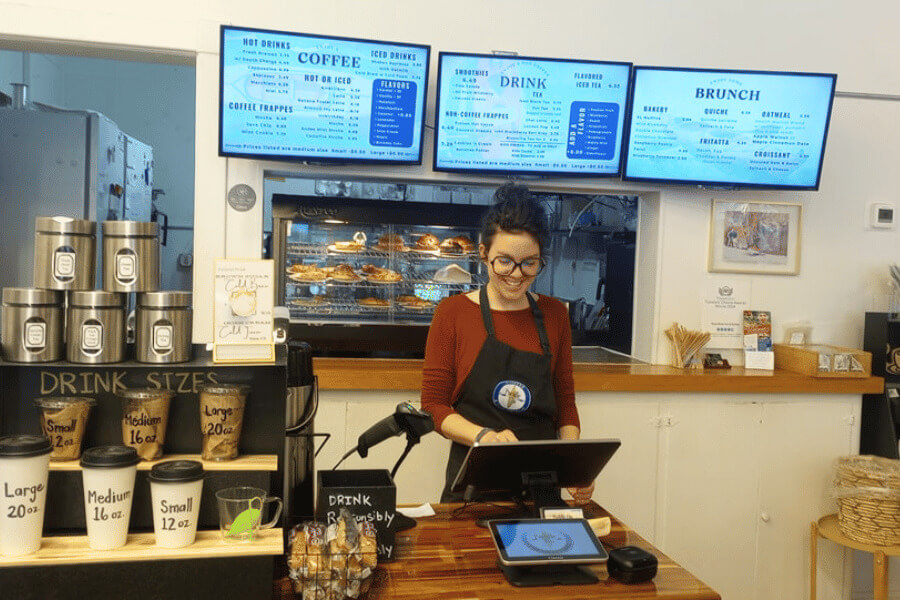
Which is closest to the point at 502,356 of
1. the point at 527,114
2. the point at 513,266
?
the point at 513,266

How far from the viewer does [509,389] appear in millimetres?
2703

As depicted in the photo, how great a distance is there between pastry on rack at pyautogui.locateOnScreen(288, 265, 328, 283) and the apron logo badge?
211 cm

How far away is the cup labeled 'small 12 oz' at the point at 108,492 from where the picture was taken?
167cm

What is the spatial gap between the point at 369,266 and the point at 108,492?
309cm

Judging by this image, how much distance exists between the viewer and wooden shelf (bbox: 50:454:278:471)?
5.92 ft

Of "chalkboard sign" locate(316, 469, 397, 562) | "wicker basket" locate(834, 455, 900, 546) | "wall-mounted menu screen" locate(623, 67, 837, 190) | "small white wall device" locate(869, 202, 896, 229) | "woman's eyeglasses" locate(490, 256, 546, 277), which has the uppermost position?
"wall-mounted menu screen" locate(623, 67, 837, 190)

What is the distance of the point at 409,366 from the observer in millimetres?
3895

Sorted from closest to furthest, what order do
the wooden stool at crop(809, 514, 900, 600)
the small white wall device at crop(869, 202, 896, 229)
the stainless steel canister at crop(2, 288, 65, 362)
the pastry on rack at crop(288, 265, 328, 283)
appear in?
the stainless steel canister at crop(2, 288, 65, 362), the wooden stool at crop(809, 514, 900, 600), the small white wall device at crop(869, 202, 896, 229), the pastry on rack at crop(288, 265, 328, 283)

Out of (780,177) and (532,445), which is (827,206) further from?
(532,445)

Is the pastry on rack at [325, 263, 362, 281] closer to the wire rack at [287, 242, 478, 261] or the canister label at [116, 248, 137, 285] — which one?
the wire rack at [287, 242, 478, 261]

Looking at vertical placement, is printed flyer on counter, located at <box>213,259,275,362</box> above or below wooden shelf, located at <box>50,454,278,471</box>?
above

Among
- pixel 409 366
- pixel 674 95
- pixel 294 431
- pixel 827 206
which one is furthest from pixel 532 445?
pixel 827 206

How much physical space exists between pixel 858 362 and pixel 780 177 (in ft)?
3.22

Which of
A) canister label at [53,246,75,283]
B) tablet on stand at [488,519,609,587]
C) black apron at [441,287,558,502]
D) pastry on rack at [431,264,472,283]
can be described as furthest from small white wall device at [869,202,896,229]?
canister label at [53,246,75,283]
